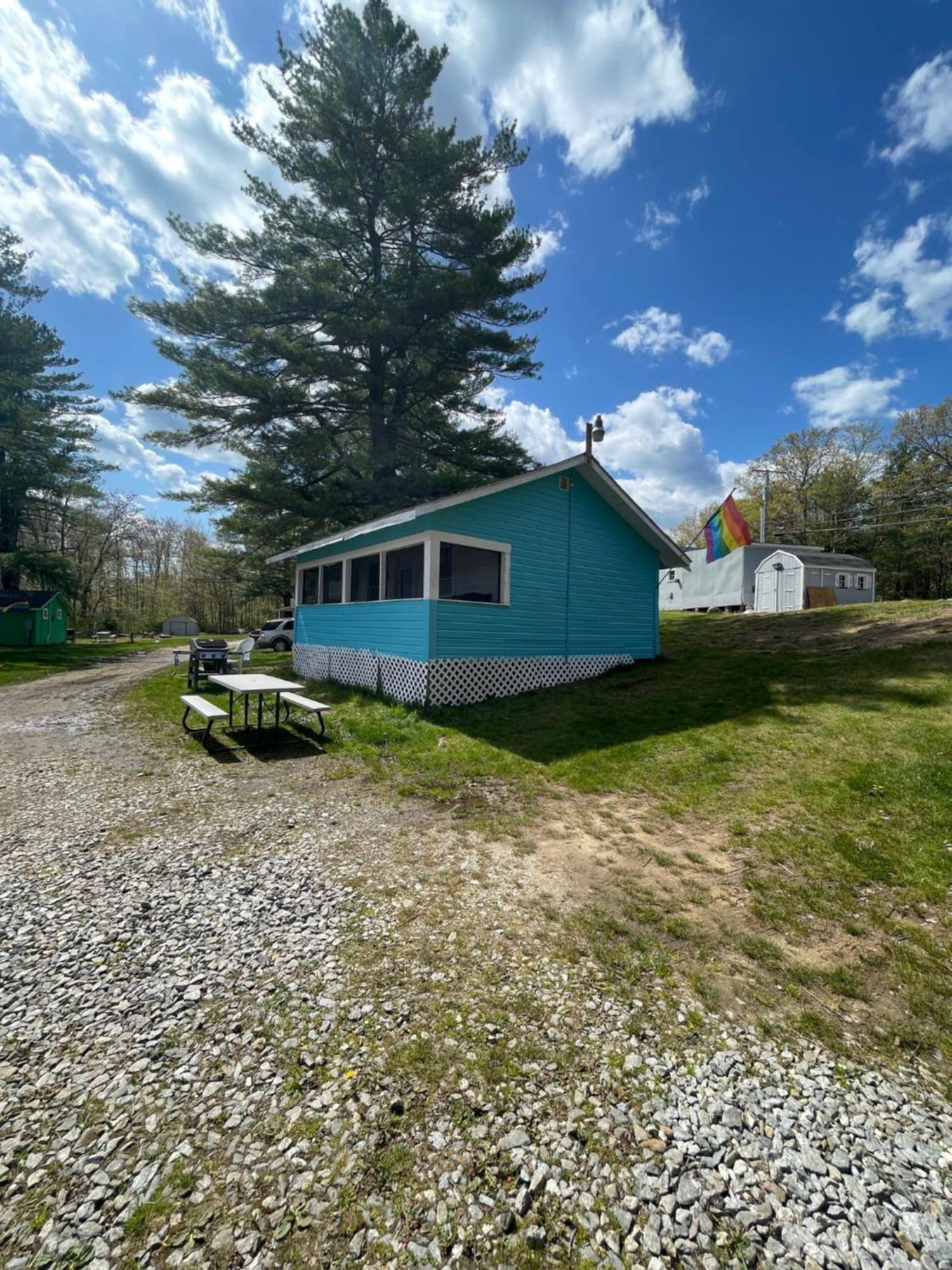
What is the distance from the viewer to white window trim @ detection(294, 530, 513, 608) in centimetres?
923

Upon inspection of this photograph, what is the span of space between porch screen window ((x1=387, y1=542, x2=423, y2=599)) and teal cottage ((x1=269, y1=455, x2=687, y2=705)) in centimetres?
6

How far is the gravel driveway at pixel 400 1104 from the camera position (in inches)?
63.2

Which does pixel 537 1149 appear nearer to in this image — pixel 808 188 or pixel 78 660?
pixel 808 188

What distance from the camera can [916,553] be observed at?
33406 mm

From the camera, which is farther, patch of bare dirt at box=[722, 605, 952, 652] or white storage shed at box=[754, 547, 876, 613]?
white storage shed at box=[754, 547, 876, 613]

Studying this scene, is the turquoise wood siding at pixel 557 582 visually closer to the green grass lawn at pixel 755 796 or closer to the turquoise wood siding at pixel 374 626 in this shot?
the turquoise wood siding at pixel 374 626

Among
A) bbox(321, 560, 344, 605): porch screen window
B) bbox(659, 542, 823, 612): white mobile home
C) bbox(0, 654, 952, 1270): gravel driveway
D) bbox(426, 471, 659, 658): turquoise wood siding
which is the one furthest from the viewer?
bbox(659, 542, 823, 612): white mobile home

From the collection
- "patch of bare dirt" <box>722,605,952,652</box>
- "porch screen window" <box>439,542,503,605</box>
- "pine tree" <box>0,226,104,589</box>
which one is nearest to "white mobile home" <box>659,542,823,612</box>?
"patch of bare dirt" <box>722,605,952,652</box>

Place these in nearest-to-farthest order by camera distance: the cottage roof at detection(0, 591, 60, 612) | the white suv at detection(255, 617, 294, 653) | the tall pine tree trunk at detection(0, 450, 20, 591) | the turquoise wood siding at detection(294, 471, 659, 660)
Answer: the turquoise wood siding at detection(294, 471, 659, 660), the tall pine tree trunk at detection(0, 450, 20, 591), the white suv at detection(255, 617, 294, 653), the cottage roof at detection(0, 591, 60, 612)

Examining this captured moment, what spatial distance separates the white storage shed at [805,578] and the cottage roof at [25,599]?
36.3 meters

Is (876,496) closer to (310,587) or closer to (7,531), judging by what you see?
(310,587)

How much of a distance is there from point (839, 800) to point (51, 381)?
3520 centimetres

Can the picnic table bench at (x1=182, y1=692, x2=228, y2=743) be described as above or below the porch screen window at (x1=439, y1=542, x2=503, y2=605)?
below

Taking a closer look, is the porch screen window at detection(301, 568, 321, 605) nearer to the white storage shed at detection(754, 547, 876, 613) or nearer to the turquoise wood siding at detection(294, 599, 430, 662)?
the turquoise wood siding at detection(294, 599, 430, 662)
